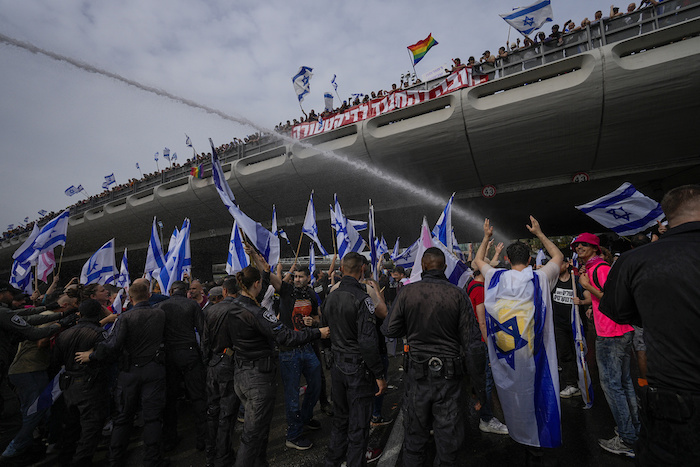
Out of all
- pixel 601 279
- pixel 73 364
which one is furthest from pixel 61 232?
pixel 601 279

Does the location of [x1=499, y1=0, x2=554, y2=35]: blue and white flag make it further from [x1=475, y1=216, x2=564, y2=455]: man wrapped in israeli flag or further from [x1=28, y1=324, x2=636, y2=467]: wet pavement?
[x1=28, y1=324, x2=636, y2=467]: wet pavement

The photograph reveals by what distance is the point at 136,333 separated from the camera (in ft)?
12.3

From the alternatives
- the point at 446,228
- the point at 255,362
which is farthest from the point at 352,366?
the point at 446,228

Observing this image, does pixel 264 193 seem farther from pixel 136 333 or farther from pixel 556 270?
pixel 556 270

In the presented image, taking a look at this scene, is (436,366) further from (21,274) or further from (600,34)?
(600,34)

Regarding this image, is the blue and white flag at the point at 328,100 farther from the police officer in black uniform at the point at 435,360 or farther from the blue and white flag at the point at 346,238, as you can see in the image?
the police officer in black uniform at the point at 435,360

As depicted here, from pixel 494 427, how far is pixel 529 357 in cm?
149

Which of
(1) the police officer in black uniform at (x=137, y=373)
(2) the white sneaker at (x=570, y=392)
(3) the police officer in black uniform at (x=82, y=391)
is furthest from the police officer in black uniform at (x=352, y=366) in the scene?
(2) the white sneaker at (x=570, y=392)

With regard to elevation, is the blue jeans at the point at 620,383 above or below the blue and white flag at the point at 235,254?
below

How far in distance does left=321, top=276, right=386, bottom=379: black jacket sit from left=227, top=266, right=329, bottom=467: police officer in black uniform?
0.35m

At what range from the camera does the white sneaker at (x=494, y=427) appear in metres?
3.82

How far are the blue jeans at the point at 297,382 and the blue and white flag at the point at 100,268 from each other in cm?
587

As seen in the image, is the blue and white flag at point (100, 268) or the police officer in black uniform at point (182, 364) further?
the blue and white flag at point (100, 268)

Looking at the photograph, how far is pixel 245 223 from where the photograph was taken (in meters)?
3.97
